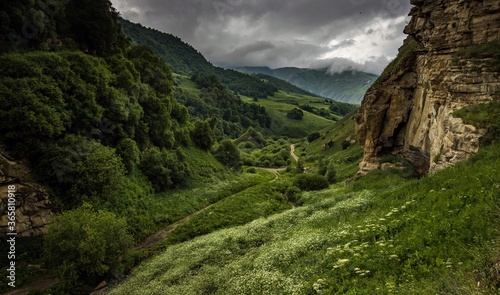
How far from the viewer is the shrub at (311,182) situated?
62.1m

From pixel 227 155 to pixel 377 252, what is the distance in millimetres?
73192

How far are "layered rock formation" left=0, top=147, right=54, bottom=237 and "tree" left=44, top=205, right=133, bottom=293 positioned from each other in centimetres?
642

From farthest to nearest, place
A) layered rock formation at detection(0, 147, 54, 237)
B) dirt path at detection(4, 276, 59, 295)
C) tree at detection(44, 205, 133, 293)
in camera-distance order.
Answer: layered rock formation at detection(0, 147, 54, 237), dirt path at detection(4, 276, 59, 295), tree at detection(44, 205, 133, 293)

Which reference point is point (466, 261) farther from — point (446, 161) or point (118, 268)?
point (118, 268)

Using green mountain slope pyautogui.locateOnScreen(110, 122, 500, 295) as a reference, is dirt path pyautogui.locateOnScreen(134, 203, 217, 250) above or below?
below

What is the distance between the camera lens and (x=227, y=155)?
87.6 metres

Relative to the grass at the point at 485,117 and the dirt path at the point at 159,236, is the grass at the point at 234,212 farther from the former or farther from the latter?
the grass at the point at 485,117

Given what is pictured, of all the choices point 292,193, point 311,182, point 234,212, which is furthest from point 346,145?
point 234,212

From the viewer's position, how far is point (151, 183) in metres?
55.5

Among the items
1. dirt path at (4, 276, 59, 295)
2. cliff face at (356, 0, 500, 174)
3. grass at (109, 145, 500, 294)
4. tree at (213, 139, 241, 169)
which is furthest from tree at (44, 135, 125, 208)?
tree at (213, 139, 241, 169)

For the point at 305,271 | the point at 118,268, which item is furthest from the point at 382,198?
the point at 118,268

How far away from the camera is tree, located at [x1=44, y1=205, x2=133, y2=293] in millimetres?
27641

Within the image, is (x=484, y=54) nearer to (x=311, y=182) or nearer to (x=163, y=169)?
(x=311, y=182)

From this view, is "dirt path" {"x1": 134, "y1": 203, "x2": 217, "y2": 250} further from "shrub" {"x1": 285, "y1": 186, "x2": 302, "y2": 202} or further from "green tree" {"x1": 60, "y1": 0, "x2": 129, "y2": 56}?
"green tree" {"x1": 60, "y1": 0, "x2": 129, "y2": 56}
